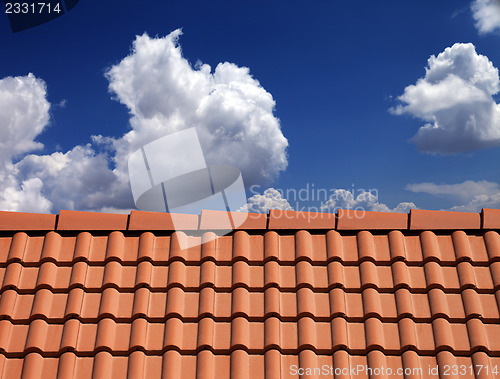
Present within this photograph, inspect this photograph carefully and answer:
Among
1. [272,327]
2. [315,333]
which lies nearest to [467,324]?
[315,333]

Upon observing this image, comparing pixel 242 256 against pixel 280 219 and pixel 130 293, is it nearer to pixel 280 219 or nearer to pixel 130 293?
pixel 280 219

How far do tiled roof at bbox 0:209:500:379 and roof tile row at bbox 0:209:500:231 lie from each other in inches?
0.4

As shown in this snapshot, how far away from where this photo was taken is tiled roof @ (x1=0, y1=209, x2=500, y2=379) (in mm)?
4078

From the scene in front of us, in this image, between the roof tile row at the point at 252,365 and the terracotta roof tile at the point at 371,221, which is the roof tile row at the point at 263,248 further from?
the roof tile row at the point at 252,365

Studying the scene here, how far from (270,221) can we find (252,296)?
2.78ft

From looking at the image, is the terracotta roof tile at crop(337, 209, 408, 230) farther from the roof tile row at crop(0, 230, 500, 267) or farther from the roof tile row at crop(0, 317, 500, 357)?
the roof tile row at crop(0, 317, 500, 357)

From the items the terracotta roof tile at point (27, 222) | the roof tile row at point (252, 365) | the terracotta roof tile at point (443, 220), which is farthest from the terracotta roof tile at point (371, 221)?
the terracotta roof tile at point (27, 222)

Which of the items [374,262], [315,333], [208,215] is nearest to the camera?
[315,333]

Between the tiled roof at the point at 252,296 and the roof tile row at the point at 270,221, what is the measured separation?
11mm

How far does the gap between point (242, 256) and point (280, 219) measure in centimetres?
58

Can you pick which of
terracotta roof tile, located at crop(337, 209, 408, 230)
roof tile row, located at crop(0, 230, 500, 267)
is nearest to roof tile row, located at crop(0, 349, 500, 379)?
roof tile row, located at crop(0, 230, 500, 267)

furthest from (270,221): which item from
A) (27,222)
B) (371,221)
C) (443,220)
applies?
(27,222)

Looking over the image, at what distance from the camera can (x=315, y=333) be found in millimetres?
4199

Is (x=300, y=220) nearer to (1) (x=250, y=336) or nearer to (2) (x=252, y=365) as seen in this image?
(1) (x=250, y=336)
